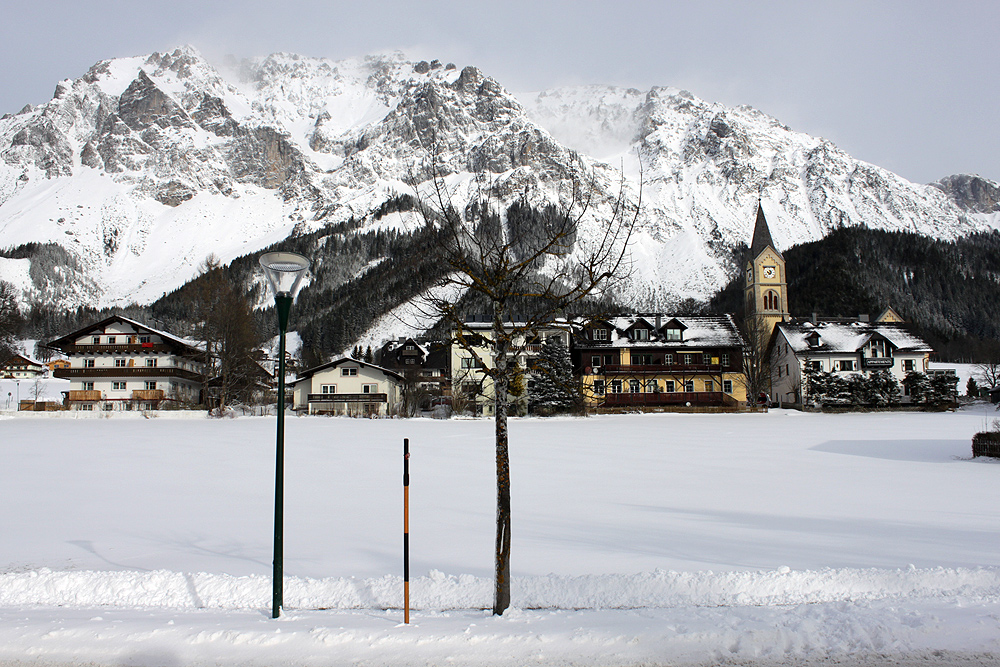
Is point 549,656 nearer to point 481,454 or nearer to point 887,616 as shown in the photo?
point 887,616

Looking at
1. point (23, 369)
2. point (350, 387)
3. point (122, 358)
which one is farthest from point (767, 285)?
point (23, 369)

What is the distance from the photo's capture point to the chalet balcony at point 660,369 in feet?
213

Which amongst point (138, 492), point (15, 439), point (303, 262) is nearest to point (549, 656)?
point (303, 262)

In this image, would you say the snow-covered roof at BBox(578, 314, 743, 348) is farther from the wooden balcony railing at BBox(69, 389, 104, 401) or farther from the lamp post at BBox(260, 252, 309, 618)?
the lamp post at BBox(260, 252, 309, 618)

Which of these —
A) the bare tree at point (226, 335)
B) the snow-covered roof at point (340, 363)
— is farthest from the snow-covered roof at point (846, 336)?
the bare tree at point (226, 335)

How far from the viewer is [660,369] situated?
65.2 m

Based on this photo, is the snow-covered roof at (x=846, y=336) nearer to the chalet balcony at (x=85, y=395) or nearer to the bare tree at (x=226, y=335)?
Result: the bare tree at (x=226, y=335)

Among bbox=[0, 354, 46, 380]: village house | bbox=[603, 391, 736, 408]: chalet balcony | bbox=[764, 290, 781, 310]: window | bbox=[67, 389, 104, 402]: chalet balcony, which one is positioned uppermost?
bbox=[764, 290, 781, 310]: window

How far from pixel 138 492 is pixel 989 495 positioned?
22880 millimetres

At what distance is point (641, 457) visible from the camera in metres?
25.7

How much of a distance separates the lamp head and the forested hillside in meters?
130

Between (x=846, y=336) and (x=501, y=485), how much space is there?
242 ft

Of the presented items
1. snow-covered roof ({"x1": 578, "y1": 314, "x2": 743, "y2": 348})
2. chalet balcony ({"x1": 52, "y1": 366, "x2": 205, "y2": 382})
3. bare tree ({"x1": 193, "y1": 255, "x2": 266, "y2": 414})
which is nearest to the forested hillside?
snow-covered roof ({"x1": 578, "y1": 314, "x2": 743, "y2": 348})

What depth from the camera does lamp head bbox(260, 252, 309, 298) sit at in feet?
26.5
